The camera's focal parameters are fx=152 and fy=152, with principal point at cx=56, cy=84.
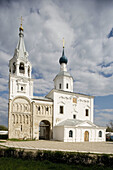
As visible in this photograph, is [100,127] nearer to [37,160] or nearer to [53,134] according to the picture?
[53,134]

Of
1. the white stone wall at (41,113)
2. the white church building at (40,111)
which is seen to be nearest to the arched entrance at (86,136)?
the white church building at (40,111)

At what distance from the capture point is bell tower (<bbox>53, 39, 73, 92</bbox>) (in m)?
31.6

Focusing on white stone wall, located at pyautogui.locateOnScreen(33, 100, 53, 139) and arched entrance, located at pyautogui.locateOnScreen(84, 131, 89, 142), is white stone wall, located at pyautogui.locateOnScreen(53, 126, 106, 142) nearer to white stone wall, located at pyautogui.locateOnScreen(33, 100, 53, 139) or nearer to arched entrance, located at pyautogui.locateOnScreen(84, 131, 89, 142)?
arched entrance, located at pyautogui.locateOnScreen(84, 131, 89, 142)

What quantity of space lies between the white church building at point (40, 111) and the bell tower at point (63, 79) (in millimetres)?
2760

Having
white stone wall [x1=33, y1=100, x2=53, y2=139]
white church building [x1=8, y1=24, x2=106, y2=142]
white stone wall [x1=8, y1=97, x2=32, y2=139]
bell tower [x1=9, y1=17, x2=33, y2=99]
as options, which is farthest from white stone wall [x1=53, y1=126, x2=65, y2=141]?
bell tower [x1=9, y1=17, x2=33, y2=99]

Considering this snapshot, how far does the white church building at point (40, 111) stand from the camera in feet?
79.8

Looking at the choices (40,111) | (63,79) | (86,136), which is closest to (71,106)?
(63,79)

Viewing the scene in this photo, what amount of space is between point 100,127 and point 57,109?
8.35 meters

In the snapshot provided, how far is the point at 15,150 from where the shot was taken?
9.09m

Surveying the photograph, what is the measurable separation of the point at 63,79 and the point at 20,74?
9.38 m

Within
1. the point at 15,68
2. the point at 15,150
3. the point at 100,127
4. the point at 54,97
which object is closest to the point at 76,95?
the point at 54,97

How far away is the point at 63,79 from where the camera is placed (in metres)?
31.6

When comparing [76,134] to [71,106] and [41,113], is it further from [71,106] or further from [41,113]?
[41,113]

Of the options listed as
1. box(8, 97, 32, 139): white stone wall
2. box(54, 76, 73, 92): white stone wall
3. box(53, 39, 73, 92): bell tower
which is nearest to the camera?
box(8, 97, 32, 139): white stone wall
